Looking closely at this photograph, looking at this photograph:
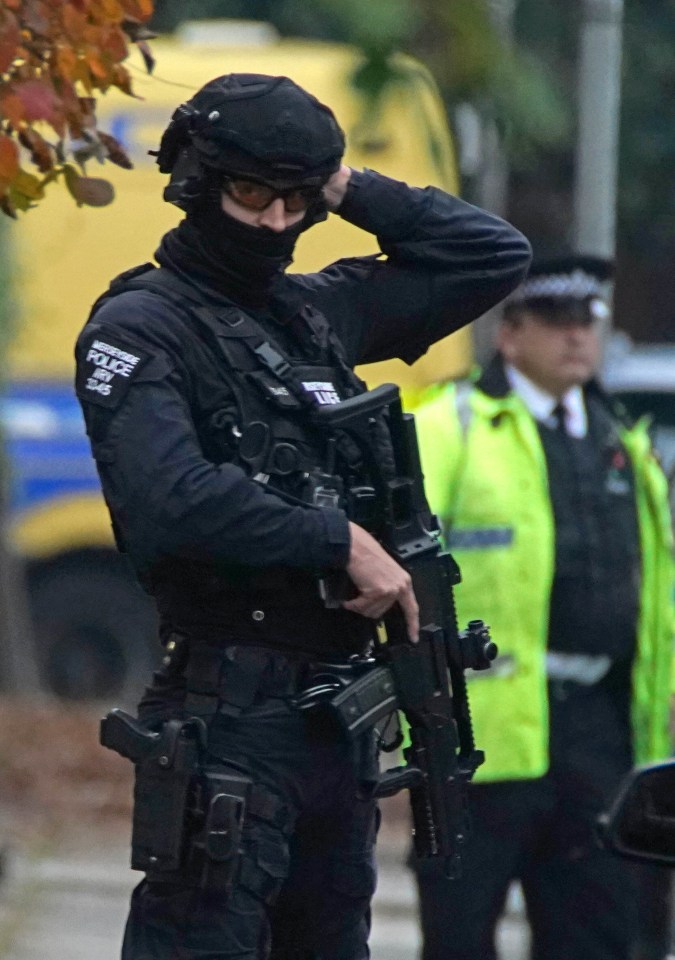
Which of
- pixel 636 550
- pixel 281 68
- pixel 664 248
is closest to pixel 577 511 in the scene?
pixel 636 550

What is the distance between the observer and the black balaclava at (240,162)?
3.06m

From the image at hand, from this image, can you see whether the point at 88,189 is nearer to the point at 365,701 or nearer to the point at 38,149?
the point at 38,149

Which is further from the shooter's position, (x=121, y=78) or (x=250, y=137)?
(x=121, y=78)

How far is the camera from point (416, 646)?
319cm

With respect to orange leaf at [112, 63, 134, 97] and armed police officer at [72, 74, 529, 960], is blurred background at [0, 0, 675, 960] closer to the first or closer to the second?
orange leaf at [112, 63, 134, 97]

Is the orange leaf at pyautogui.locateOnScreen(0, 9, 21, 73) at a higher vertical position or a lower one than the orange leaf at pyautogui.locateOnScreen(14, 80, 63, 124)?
higher

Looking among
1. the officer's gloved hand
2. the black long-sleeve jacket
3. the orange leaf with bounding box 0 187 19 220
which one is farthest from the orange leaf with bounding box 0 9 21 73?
the officer's gloved hand

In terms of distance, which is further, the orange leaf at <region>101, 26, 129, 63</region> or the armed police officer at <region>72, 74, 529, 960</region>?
the orange leaf at <region>101, 26, 129, 63</region>

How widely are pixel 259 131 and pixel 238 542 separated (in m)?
0.63

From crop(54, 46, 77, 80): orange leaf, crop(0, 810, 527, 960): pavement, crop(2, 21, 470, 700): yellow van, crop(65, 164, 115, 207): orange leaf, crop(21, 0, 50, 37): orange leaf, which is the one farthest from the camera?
crop(2, 21, 470, 700): yellow van

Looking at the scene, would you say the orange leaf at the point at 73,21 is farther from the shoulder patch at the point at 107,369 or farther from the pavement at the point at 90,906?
the pavement at the point at 90,906

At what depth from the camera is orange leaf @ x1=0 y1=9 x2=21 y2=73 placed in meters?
3.25

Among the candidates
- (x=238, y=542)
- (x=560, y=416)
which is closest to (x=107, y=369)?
(x=238, y=542)

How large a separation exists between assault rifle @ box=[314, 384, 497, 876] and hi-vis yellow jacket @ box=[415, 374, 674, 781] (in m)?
1.15
